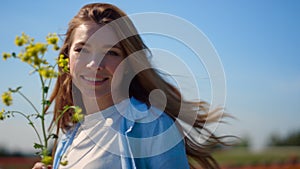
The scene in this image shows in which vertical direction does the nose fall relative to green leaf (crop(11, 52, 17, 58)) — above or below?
below

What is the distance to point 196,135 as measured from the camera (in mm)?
2998

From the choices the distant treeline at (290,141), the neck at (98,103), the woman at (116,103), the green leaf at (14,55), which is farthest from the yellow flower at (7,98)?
the distant treeline at (290,141)

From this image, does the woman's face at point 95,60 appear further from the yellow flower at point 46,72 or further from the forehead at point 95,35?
the yellow flower at point 46,72

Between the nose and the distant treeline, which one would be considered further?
the distant treeline

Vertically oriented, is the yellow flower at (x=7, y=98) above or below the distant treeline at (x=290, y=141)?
above

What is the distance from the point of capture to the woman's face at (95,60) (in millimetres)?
2385

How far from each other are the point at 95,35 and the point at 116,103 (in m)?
0.35

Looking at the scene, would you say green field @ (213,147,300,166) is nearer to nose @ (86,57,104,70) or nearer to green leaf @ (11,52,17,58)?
nose @ (86,57,104,70)

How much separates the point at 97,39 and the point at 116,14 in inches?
10.1

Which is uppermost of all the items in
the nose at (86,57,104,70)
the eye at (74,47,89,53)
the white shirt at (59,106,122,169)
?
the eye at (74,47,89,53)

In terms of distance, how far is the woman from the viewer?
231 centimetres

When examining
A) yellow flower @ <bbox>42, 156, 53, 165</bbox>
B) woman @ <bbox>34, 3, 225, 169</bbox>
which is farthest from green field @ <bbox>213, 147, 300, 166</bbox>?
yellow flower @ <bbox>42, 156, 53, 165</bbox>

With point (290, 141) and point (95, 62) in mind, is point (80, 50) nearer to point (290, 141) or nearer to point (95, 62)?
point (95, 62)

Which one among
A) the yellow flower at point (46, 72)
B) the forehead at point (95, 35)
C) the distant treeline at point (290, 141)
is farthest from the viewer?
the distant treeline at point (290, 141)
